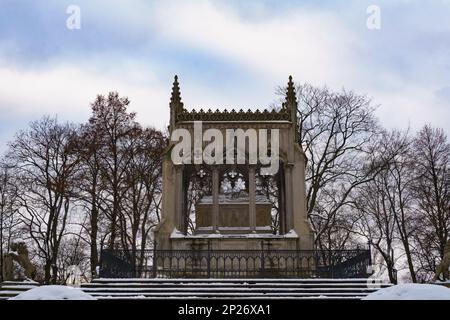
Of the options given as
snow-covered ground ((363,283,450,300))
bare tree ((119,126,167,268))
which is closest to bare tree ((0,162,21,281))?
bare tree ((119,126,167,268))

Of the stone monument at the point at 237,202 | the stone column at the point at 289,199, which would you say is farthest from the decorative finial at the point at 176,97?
the stone column at the point at 289,199

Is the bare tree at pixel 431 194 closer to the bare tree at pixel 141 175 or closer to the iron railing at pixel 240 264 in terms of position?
the iron railing at pixel 240 264

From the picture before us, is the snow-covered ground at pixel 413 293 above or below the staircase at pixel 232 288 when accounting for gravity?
above

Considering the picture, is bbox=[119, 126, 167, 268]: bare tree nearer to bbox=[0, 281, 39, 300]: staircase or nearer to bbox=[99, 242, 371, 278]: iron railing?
bbox=[99, 242, 371, 278]: iron railing

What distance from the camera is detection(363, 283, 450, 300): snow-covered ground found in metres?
6.33

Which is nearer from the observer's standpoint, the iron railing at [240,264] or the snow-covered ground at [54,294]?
the snow-covered ground at [54,294]

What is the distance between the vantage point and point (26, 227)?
107ft

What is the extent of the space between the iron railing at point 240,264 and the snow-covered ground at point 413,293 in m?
12.2

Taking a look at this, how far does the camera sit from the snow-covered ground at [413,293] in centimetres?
633

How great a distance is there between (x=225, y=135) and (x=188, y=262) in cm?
558

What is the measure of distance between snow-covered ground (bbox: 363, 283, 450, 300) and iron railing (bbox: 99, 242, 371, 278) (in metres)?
12.2

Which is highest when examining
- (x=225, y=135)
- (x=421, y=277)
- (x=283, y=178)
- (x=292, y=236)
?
(x=225, y=135)
